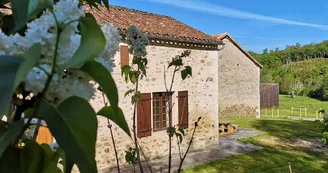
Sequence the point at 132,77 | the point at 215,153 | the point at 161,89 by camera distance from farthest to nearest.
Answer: the point at 215,153 < the point at 161,89 < the point at 132,77

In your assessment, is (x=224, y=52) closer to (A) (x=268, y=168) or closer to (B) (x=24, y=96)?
(A) (x=268, y=168)

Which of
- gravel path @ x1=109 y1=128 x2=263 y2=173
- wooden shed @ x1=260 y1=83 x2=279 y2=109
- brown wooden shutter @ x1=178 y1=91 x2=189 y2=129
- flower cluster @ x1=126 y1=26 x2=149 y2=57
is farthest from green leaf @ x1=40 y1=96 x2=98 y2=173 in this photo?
wooden shed @ x1=260 y1=83 x2=279 y2=109

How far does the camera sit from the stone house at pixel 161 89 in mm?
6405

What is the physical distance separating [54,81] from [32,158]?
123 millimetres

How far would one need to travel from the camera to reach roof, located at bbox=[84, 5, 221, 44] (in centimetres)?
669

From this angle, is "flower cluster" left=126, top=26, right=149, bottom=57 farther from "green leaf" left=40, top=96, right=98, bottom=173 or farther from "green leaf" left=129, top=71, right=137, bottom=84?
"green leaf" left=40, top=96, right=98, bottom=173

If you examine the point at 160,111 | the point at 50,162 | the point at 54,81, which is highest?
the point at 54,81

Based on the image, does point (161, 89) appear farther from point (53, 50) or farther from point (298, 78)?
point (298, 78)

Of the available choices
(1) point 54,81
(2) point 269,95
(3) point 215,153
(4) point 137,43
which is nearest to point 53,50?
(1) point 54,81

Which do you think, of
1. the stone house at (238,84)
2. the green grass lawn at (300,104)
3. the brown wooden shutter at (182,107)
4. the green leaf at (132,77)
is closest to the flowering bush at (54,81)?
the green leaf at (132,77)

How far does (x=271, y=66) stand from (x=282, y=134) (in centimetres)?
3305

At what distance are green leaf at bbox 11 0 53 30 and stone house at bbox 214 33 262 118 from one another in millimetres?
15690

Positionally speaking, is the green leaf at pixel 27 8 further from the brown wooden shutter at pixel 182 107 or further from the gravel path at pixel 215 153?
the brown wooden shutter at pixel 182 107

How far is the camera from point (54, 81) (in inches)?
14.1
